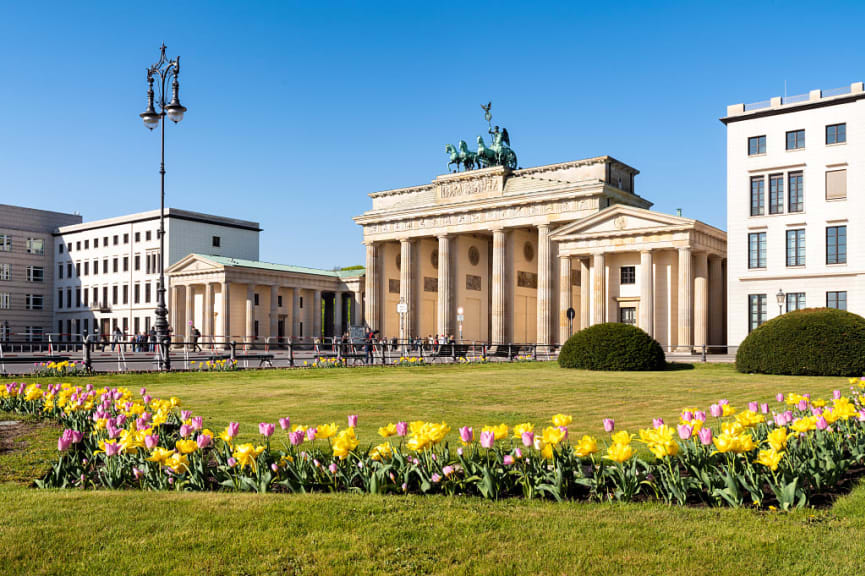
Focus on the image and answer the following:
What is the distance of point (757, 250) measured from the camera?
46.8m

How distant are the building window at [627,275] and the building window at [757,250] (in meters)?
10.7

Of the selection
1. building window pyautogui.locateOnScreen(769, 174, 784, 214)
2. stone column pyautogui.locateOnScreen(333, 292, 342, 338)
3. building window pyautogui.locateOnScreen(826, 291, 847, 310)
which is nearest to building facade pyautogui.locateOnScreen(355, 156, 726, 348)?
building window pyautogui.locateOnScreen(769, 174, 784, 214)

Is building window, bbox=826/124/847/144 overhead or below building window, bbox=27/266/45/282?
overhead

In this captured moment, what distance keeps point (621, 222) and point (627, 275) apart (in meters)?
4.43

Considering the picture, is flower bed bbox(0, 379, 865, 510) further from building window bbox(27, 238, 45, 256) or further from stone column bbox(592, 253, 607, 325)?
building window bbox(27, 238, 45, 256)

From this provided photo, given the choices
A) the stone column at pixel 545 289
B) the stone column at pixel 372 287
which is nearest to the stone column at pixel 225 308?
the stone column at pixel 372 287

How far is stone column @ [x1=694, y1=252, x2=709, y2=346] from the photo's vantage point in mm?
54281

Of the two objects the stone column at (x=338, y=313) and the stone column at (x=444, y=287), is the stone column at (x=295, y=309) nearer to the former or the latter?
the stone column at (x=338, y=313)

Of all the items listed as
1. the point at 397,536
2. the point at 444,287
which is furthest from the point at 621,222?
Answer: the point at 397,536

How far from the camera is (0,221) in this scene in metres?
97.3

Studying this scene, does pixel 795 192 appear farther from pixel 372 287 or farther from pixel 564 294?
pixel 372 287

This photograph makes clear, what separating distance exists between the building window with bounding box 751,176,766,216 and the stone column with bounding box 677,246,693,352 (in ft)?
21.4

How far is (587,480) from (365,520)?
2.02 m

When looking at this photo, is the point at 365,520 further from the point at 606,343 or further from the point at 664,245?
the point at 664,245
